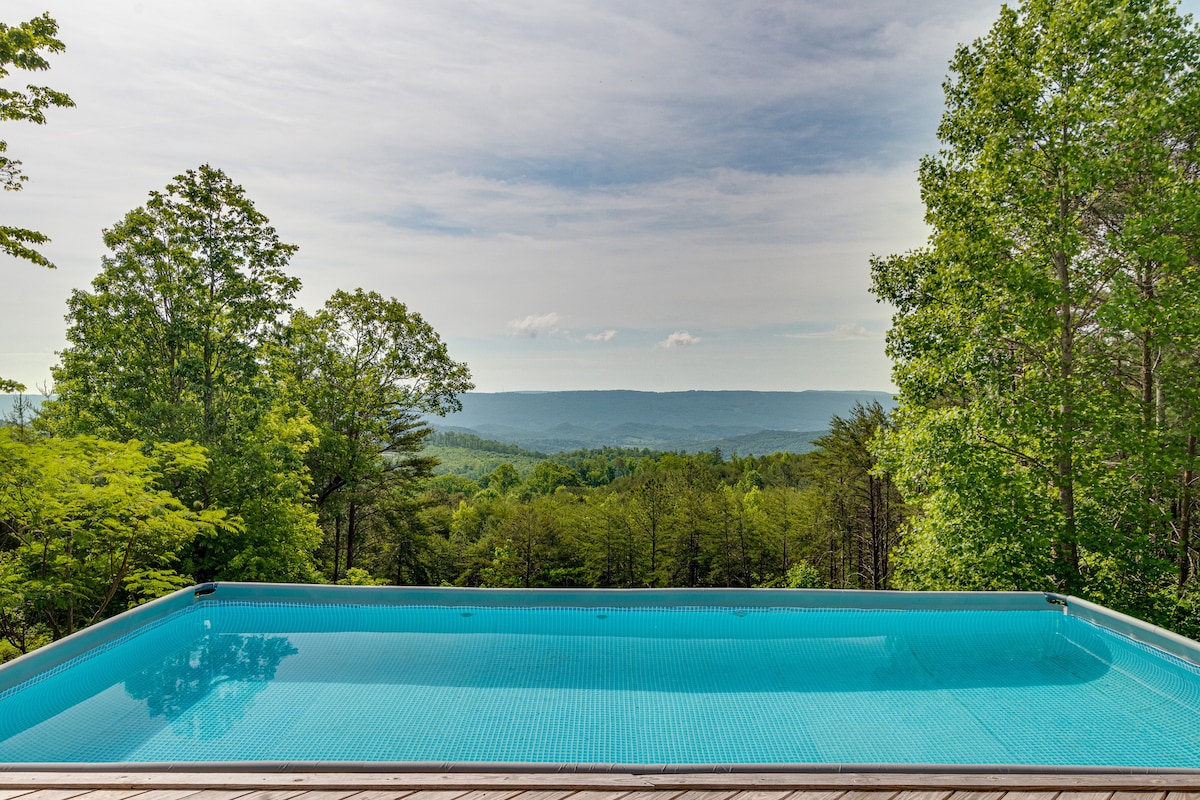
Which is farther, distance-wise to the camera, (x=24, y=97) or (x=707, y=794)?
(x=24, y=97)

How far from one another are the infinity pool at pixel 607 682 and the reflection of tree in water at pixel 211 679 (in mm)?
20

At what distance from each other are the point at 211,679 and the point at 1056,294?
8.56 meters

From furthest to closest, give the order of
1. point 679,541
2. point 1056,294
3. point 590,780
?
point 679,541, point 1056,294, point 590,780

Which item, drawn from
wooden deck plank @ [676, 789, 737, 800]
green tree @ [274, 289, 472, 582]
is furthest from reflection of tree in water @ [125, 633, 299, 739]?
green tree @ [274, 289, 472, 582]

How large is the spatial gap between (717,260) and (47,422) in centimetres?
1547

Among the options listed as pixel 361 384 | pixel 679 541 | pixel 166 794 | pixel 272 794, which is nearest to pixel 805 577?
pixel 679 541

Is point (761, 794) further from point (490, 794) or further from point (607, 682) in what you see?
point (607, 682)

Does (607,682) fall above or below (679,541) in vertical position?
above

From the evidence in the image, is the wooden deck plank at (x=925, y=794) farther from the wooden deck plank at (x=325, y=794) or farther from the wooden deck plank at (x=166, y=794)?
the wooden deck plank at (x=166, y=794)

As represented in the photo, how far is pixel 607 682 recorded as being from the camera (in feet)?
14.7

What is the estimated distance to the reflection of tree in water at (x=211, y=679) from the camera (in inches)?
154

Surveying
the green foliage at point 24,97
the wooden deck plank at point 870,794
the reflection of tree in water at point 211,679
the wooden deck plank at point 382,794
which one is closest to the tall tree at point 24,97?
the green foliage at point 24,97

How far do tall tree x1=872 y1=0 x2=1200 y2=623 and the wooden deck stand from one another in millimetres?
4954

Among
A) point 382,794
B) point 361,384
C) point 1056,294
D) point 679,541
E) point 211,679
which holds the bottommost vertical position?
point 679,541
